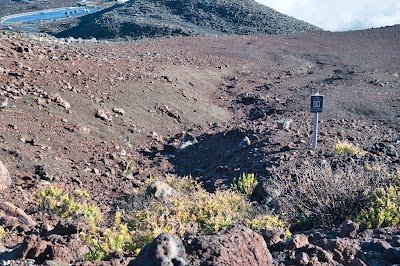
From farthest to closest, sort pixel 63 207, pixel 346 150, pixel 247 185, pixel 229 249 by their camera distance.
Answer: pixel 346 150, pixel 247 185, pixel 63 207, pixel 229 249

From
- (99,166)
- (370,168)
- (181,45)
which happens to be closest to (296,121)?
(370,168)

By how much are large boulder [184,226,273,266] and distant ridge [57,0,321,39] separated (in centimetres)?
2376

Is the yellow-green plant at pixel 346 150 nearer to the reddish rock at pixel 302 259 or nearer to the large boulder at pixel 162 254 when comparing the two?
the reddish rock at pixel 302 259

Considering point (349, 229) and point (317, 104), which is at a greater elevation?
point (317, 104)

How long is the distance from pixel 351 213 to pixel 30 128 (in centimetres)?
456

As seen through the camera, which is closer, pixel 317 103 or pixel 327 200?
pixel 327 200

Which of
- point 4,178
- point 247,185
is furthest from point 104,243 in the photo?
point 247,185

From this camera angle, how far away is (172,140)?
8180 millimetres

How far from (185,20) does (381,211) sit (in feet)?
93.6

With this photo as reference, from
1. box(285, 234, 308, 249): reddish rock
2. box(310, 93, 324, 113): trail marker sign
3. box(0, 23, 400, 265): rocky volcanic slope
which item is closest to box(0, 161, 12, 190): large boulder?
box(0, 23, 400, 265): rocky volcanic slope

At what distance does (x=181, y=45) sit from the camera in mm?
18938

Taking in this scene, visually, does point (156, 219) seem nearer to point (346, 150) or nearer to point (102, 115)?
point (346, 150)

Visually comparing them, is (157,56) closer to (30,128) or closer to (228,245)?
(30,128)

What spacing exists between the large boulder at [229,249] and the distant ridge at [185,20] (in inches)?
936
